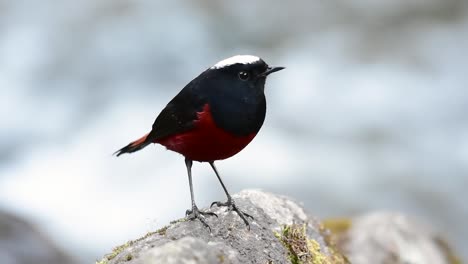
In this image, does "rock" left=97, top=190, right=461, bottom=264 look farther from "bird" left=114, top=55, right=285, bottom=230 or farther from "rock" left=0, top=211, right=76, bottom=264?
"rock" left=0, top=211, right=76, bottom=264

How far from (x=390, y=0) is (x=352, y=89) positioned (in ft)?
14.1

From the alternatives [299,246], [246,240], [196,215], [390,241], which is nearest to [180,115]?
[196,215]

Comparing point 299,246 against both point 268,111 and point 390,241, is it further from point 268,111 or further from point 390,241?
point 268,111

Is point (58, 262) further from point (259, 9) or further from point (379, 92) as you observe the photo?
point (259, 9)

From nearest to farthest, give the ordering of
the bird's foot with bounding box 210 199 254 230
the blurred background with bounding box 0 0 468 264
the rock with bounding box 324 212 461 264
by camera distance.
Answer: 1. the bird's foot with bounding box 210 199 254 230
2. the rock with bounding box 324 212 461 264
3. the blurred background with bounding box 0 0 468 264

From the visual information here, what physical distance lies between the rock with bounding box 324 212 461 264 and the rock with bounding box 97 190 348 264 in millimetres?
1629

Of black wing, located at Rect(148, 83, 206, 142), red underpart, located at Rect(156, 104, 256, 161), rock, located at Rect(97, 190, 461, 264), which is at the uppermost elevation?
black wing, located at Rect(148, 83, 206, 142)

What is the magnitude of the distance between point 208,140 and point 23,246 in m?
5.10

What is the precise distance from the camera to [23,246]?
8.65 m

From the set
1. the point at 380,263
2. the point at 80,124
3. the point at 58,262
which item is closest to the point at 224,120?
the point at 380,263

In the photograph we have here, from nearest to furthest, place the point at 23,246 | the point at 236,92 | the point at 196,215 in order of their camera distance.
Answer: the point at 196,215 < the point at 236,92 < the point at 23,246

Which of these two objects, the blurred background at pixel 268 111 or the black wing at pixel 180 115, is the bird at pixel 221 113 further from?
the blurred background at pixel 268 111

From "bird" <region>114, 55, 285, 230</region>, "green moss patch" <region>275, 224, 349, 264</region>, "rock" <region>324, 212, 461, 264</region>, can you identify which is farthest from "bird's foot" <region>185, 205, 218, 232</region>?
"rock" <region>324, 212, 461, 264</region>

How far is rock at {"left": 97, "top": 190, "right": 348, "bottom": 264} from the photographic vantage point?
3285mm
